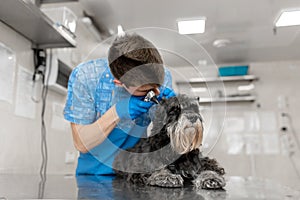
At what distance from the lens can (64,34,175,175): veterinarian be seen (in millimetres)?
811

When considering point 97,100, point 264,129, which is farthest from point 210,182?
point 264,129

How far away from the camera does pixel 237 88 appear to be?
12.8ft

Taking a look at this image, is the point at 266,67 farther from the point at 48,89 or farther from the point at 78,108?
the point at 78,108

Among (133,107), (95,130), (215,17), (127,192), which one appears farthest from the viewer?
(215,17)

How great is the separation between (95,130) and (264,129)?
3329 mm

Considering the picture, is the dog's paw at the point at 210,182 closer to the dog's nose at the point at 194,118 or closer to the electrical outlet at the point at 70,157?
the dog's nose at the point at 194,118

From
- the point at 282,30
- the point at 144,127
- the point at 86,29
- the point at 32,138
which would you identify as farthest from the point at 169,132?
the point at 282,30

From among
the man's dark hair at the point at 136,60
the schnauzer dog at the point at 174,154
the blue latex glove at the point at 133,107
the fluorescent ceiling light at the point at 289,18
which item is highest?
the fluorescent ceiling light at the point at 289,18

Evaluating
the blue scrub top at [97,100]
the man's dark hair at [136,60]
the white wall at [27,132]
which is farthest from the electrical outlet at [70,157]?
the man's dark hair at [136,60]

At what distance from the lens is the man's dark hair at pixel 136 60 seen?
2.60ft

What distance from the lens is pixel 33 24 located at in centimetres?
147

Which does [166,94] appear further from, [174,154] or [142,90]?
[174,154]

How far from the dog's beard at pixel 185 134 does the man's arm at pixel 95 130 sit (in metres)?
0.22

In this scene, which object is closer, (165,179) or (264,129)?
(165,179)
